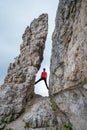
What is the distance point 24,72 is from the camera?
27953 millimetres

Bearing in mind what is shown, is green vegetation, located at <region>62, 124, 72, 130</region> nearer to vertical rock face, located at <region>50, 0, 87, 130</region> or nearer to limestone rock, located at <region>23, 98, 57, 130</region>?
vertical rock face, located at <region>50, 0, 87, 130</region>

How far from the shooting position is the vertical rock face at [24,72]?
25.0 m

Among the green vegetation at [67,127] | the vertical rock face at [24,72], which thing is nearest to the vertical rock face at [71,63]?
the green vegetation at [67,127]

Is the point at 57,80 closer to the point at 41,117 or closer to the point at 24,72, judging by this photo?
the point at 41,117

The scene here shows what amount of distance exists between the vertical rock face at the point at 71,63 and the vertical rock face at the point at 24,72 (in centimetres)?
299

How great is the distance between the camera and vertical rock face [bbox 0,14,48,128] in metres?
25.0

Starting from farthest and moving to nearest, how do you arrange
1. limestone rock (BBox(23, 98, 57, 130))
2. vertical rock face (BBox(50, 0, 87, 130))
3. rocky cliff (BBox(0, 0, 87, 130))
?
limestone rock (BBox(23, 98, 57, 130)) → rocky cliff (BBox(0, 0, 87, 130)) → vertical rock face (BBox(50, 0, 87, 130))

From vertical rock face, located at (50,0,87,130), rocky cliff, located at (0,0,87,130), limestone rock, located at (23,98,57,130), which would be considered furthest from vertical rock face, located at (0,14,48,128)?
vertical rock face, located at (50,0,87,130)

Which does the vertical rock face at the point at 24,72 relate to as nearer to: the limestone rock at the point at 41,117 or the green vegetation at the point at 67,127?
the limestone rock at the point at 41,117

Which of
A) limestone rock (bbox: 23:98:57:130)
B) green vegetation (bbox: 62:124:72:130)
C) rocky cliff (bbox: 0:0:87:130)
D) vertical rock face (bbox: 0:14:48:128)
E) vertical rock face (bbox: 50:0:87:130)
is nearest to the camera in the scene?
vertical rock face (bbox: 50:0:87:130)

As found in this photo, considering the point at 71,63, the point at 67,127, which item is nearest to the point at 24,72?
the point at 71,63

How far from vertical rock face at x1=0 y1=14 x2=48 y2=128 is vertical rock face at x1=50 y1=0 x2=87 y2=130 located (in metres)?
2.99

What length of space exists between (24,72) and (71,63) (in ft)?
29.8

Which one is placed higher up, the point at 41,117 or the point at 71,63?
the point at 71,63
